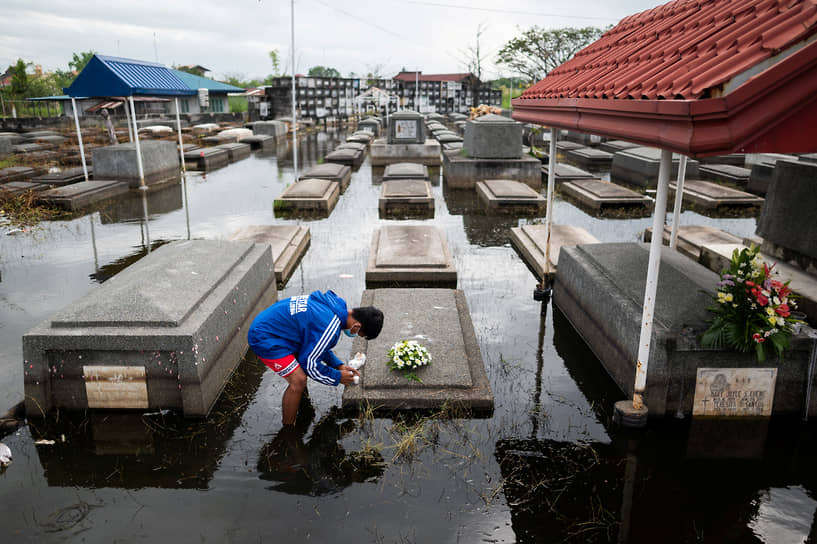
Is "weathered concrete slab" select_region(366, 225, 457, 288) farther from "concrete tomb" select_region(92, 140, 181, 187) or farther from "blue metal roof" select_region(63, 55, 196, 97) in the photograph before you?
"concrete tomb" select_region(92, 140, 181, 187)

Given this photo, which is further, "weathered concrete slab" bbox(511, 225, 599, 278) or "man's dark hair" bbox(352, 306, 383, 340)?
"weathered concrete slab" bbox(511, 225, 599, 278)

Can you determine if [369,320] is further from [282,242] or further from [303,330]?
[282,242]

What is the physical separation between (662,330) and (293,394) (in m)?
3.15

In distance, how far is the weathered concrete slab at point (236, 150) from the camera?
78.8ft

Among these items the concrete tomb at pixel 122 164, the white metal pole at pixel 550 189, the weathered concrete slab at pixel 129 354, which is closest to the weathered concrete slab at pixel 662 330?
the white metal pole at pixel 550 189

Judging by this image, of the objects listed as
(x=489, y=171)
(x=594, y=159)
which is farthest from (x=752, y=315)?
(x=594, y=159)

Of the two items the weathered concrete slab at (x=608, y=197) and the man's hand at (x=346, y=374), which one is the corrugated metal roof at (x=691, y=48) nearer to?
the man's hand at (x=346, y=374)

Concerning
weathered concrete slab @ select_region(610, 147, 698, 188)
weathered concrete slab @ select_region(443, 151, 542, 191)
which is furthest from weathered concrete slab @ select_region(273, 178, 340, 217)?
weathered concrete slab @ select_region(610, 147, 698, 188)

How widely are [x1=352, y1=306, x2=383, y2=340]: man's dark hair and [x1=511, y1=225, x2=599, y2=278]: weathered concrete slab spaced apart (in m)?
4.52

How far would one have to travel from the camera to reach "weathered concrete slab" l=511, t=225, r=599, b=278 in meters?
9.05

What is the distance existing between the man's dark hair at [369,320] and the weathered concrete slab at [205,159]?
17978 millimetres

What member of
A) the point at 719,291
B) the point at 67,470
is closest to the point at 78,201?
the point at 67,470

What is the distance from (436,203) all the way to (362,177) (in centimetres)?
540

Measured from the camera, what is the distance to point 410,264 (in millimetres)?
8688
